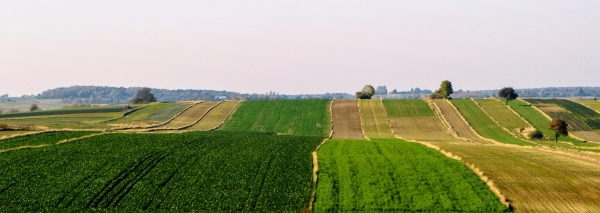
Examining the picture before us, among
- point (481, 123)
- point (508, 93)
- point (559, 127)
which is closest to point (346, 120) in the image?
point (481, 123)

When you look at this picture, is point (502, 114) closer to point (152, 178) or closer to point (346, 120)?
point (346, 120)

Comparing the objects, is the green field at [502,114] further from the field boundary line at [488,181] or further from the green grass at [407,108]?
the field boundary line at [488,181]

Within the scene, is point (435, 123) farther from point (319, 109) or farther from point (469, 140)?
point (319, 109)

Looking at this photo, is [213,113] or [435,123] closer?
[435,123]

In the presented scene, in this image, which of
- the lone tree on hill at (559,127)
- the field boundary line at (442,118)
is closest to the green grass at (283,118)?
the field boundary line at (442,118)

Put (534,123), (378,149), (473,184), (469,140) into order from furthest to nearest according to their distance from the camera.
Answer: (534,123), (469,140), (378,149), (473,184)

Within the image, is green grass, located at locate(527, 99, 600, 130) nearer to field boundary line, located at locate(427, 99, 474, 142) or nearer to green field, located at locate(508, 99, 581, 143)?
green field, located at locate(508, 99, 581, 143)

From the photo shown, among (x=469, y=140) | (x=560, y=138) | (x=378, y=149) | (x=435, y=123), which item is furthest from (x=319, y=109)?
Answer: (x=378, y=149)
